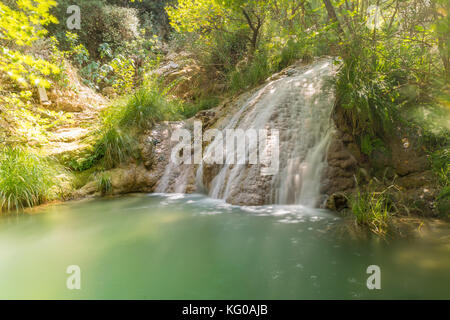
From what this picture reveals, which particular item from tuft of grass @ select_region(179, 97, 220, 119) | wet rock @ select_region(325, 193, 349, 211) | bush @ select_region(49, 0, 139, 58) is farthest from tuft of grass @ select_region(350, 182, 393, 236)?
bush @ select_region(49, 0, 139, 58)

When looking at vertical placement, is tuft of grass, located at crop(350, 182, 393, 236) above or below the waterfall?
below

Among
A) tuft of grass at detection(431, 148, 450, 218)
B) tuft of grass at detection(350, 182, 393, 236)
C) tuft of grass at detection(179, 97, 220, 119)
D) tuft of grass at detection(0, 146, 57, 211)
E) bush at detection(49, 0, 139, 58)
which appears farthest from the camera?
bush at detection(49, 0, 139, 58)

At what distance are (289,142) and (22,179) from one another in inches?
170

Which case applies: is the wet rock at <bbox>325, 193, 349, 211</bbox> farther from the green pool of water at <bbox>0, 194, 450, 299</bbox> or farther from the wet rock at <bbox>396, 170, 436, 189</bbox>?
the wet rock at <bbox>396, 170, 436, 189</bbox>

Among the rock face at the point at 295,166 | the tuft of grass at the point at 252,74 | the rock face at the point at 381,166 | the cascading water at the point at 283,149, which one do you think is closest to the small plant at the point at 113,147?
the rock face at the point at 295,166

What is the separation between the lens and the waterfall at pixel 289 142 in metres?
4.01

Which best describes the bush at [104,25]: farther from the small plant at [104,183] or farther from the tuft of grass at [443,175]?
the tuft of grass at [443,175]

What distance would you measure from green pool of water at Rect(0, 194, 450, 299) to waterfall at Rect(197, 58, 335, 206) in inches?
17.7

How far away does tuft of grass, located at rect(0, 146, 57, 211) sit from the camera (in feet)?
13.7

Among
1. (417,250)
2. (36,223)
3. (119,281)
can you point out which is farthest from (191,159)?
(417,250)

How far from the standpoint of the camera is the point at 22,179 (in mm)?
4312

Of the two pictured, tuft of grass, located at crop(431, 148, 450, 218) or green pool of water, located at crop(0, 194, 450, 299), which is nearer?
green pool of water, located at crop(0, 194, 450, 299)

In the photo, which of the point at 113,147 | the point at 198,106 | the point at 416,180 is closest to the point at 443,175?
the point at 416,180
